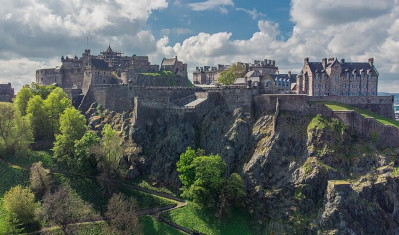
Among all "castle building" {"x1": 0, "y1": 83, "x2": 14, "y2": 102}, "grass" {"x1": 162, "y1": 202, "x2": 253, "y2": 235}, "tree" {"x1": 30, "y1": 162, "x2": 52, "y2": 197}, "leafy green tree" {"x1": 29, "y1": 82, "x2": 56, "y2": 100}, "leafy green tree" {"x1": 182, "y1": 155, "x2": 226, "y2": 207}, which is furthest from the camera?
"castle building" {"x1": 0, "y1": 83, "x2": 14, "y2": 102}

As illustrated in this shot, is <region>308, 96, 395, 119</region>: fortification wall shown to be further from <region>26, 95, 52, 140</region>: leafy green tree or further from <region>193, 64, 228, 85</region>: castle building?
<region>26, 95, 52, 140</region>: leafy green tree

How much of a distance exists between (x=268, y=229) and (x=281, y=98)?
2231cm

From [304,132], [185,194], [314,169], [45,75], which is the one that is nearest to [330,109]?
[304,132]

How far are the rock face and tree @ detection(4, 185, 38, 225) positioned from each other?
16882mm

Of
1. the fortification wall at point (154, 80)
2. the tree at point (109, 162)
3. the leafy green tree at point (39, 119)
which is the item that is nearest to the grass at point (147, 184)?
the tree at point (109, 162)

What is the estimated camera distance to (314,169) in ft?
183

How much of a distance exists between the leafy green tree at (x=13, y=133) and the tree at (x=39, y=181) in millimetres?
10111

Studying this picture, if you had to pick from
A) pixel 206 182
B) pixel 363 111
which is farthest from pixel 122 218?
pixel 363 111

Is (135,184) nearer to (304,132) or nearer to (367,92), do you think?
(304,132)

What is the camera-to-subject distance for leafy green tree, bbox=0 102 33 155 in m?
65.2

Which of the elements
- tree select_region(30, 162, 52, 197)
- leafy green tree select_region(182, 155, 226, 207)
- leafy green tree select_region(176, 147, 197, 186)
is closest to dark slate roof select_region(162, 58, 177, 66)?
leafy green tree select_region(176, 147, 197, 186)

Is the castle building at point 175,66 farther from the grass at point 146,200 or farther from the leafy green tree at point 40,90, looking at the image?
the grass at point 146,200

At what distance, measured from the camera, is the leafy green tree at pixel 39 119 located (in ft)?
235

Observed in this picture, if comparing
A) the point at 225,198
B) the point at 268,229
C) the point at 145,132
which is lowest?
the point at 268,229
